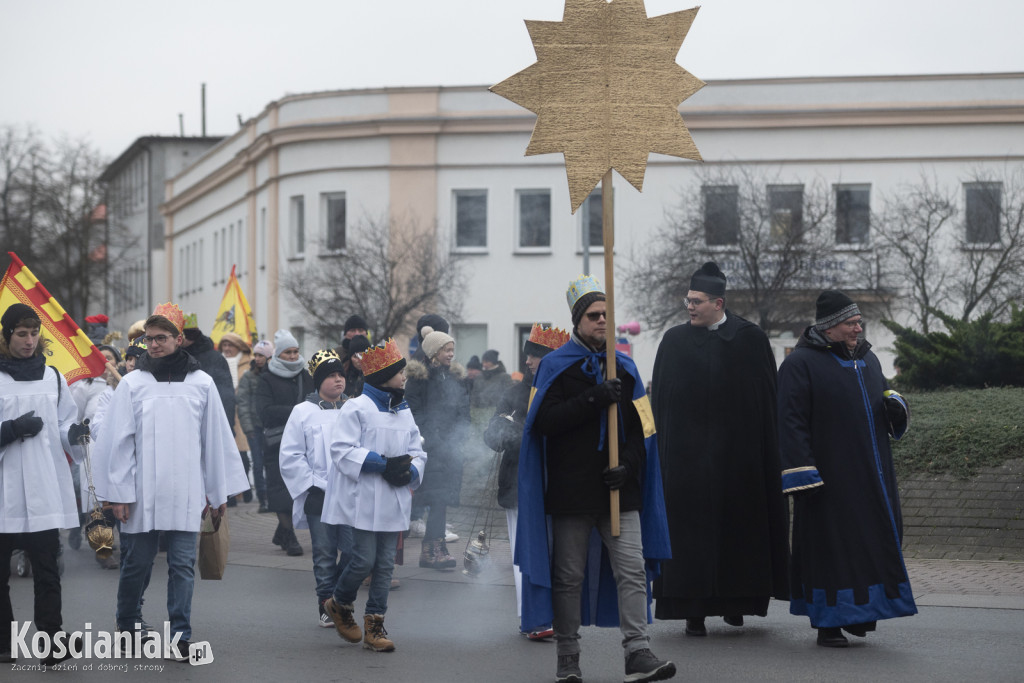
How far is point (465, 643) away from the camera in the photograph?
27.5 feet

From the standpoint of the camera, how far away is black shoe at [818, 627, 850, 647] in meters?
8.04

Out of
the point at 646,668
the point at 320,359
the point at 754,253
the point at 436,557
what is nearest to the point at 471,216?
the point at 754,253

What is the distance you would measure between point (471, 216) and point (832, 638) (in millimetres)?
31953

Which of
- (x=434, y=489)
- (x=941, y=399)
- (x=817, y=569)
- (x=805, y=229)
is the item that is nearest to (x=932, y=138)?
(x=805, y=229)

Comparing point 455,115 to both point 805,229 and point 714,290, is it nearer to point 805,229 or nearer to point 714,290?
point 805,229

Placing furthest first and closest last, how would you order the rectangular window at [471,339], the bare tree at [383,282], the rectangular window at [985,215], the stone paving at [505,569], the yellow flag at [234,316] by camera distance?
the rectangular window at [471,339] → the bare tree at [383,282] → the rectangular window at [985,215] → the yellow flag at [234,316] → the stone paving at [505,569]

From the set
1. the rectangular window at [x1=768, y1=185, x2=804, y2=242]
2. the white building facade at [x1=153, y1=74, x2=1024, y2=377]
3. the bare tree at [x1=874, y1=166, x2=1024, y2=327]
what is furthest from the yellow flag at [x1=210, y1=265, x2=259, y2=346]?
the bare tree at [x1=874, y1=166, x2=1024, y2=327]

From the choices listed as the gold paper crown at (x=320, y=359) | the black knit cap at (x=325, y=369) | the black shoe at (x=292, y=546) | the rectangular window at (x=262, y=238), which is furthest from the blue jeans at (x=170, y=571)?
the rectangular window at (x=262, y=238)

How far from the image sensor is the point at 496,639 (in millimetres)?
8523

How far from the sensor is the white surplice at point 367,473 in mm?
8023

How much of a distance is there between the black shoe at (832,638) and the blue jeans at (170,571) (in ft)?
11.9

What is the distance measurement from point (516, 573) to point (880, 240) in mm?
24490

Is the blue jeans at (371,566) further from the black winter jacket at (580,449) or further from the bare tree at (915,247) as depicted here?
the bare tree at (915,247)

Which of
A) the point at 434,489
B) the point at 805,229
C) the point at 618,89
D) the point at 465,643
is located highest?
the point at 805,229
